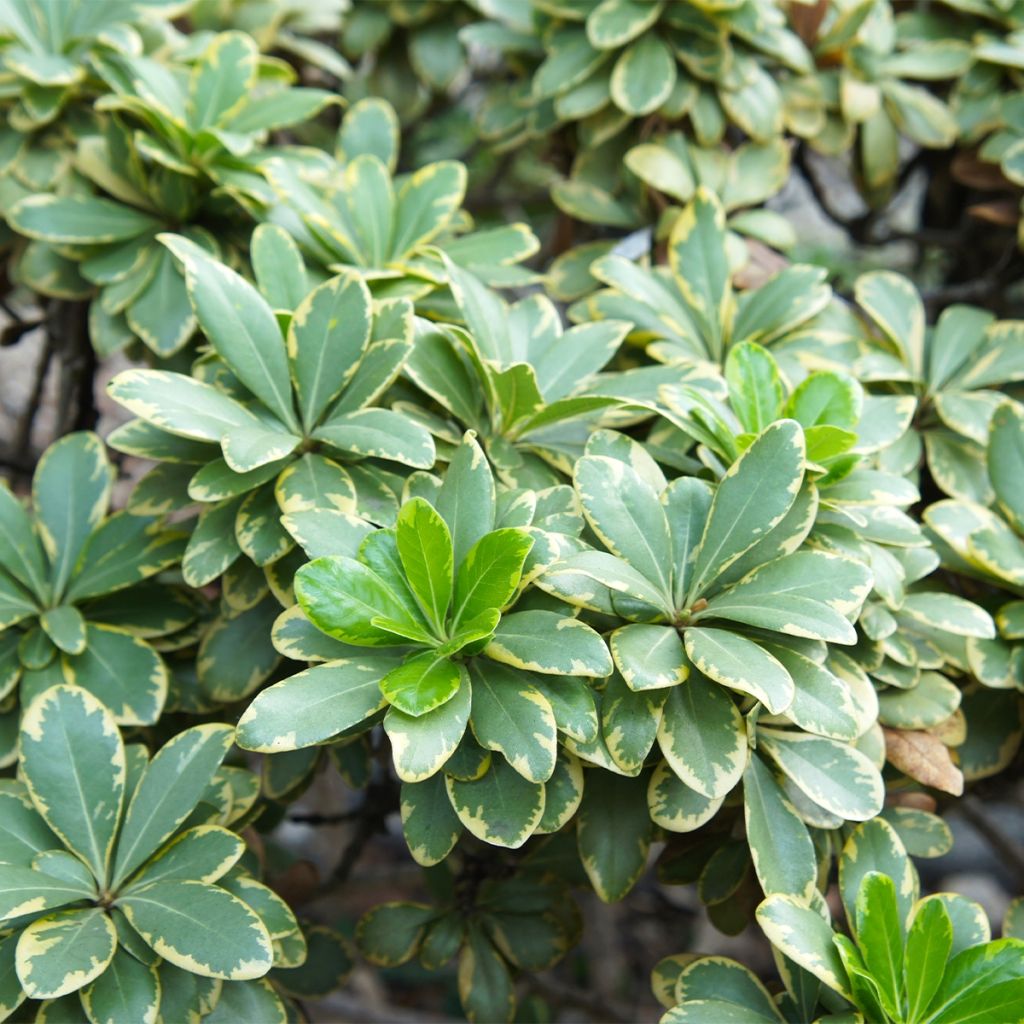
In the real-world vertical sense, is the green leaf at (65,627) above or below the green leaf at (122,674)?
above

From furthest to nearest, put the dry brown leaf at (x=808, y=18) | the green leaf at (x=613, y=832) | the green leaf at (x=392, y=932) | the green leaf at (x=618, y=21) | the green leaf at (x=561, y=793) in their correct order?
the dry brown leaf at (x=808, y=18), the green leaf at (x=618, y=21), the green leaf at (x=392, y=932), the green leaf at (x=613, y=832), the green leaf at (x=561, y=793)

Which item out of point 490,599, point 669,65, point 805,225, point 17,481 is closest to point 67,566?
point 490,599

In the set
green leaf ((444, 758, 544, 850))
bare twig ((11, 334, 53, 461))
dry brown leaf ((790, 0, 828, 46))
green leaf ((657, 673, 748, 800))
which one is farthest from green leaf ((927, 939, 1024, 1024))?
bare twig ((11, 334, 53, 461))

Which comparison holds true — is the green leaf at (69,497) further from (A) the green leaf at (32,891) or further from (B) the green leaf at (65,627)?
(A) the green leaf at (32,891)

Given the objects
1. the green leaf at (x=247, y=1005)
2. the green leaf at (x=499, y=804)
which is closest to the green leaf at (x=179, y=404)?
the green leaf at (x=499, y=804)

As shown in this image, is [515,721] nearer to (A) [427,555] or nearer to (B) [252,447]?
(A) [427,555]

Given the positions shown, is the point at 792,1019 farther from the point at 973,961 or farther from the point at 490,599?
the point at 490,599
